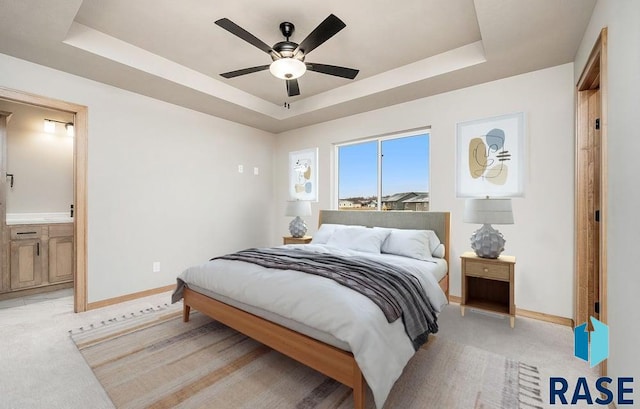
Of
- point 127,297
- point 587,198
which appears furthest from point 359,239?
point 127,297

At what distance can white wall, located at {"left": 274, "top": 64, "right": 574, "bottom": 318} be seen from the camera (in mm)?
2785

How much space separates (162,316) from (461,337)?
9.29 ft

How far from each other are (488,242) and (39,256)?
5.31 m

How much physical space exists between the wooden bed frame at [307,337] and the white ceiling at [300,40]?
1600 mm

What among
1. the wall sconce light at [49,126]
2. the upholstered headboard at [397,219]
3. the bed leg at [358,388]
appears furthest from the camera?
the wall sconce light at [49,126]

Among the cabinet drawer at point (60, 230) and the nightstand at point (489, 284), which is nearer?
the nightstand at point (489, 284)

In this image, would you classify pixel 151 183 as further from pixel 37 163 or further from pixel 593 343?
pixel 593 343

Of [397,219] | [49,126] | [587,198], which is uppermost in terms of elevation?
[49,126]

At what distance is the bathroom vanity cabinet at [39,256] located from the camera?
348 cm

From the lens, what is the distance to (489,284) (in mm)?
3088

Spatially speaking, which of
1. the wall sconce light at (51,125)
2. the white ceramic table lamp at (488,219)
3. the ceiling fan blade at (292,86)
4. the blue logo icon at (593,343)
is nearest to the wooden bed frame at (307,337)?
the white ceramic table lamp at (488,219)

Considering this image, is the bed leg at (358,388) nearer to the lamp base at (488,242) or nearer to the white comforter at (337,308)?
the white comforter at (337,308)

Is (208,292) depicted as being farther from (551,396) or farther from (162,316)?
(551,396)

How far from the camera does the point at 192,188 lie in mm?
4074
